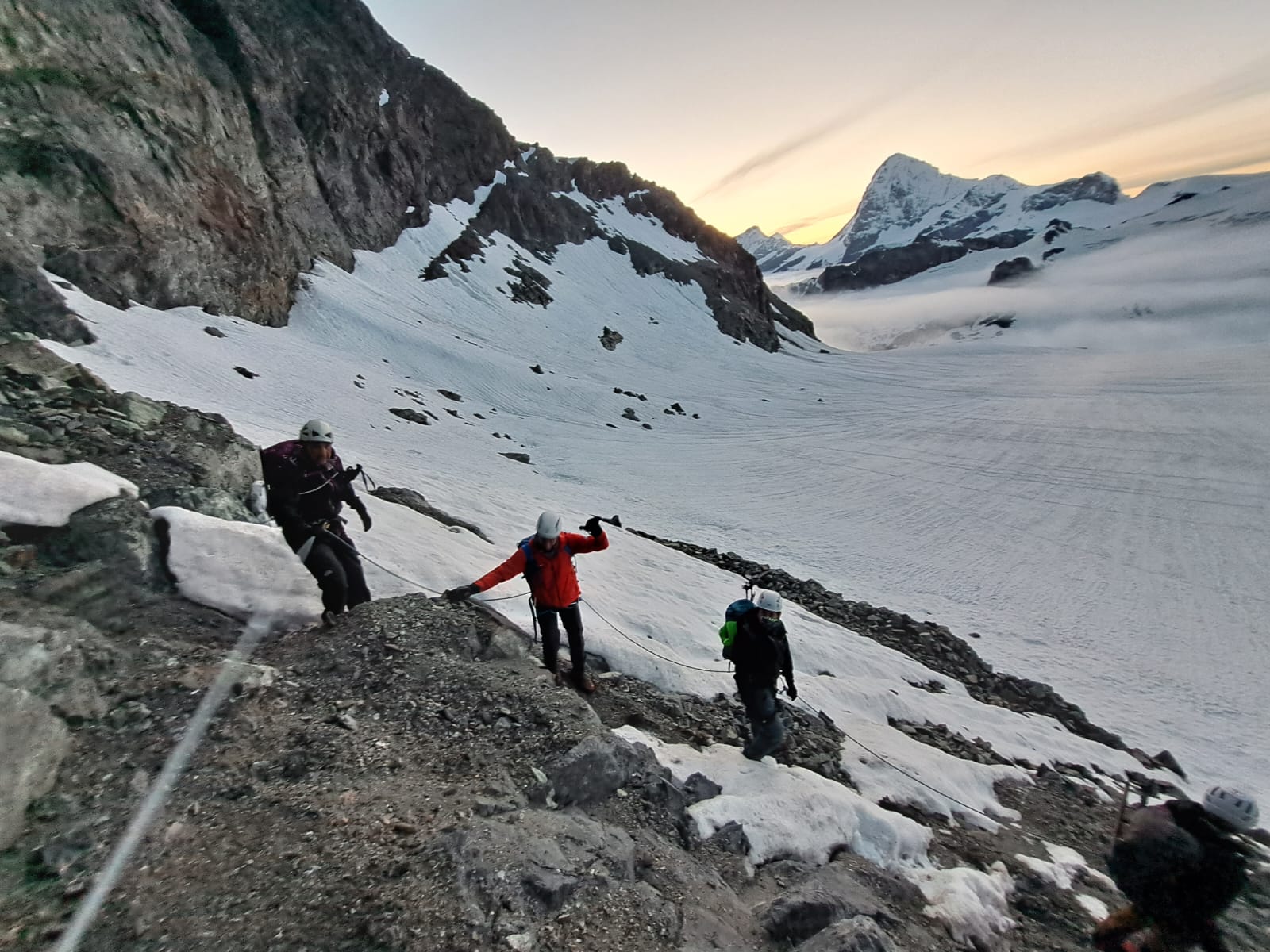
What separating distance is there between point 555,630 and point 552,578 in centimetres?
72

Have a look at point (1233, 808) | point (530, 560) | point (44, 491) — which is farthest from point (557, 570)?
point (1233, 808)

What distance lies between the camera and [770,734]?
718 centimetres

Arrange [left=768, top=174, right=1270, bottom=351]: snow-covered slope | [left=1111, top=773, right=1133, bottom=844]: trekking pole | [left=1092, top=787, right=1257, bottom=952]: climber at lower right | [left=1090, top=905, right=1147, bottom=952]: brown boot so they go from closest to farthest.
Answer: [left=1092, top=787, right=1257, bottom=952]: climber at lower right
[left=1111, top=773, right=1133, bottom=844]: trekking pole
[left=1090, top=905, right=1147, bottom=952]: brown boot
[left=768, top=174, right=1270, bottom=351]: snow-covered slope

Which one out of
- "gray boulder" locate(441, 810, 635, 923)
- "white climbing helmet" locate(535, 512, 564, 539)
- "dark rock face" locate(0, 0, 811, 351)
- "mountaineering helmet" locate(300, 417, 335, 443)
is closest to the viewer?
"gray boulder" locate(441, 810, 635, 923)

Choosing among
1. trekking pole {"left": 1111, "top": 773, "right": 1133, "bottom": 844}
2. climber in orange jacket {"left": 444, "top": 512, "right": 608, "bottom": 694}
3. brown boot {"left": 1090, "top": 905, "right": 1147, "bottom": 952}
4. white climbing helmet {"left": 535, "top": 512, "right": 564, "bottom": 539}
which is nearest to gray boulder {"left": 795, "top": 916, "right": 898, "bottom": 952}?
trekking pole {"left": 1111, "top": 773, "right": 1133, "bottom": 844}

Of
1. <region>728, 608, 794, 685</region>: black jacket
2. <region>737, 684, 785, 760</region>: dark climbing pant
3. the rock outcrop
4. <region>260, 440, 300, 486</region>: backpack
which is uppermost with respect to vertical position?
<region>260, 440, 300, 486</region>: backpack

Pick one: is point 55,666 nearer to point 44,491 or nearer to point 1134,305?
point 44,491

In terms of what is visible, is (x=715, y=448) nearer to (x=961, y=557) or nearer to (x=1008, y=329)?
(x=961, y=557)

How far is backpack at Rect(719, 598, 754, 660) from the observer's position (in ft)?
23.2

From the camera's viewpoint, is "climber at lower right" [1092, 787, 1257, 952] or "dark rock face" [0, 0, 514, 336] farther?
"dark rock face" [0, 0, 514, 336]

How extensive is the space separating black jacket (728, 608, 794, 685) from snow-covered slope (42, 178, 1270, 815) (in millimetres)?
2013

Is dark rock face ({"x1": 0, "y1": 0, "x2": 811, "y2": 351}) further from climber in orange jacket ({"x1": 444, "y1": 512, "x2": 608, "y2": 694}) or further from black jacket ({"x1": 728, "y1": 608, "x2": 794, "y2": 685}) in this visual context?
black jacket ({"x1": 728, "y1": 608, "x2": 794, "y2": 685})

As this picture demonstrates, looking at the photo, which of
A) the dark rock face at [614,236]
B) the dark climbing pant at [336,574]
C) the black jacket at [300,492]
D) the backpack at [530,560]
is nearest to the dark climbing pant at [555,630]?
the backpack at [530,560]

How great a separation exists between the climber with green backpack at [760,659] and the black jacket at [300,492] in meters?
4.54
